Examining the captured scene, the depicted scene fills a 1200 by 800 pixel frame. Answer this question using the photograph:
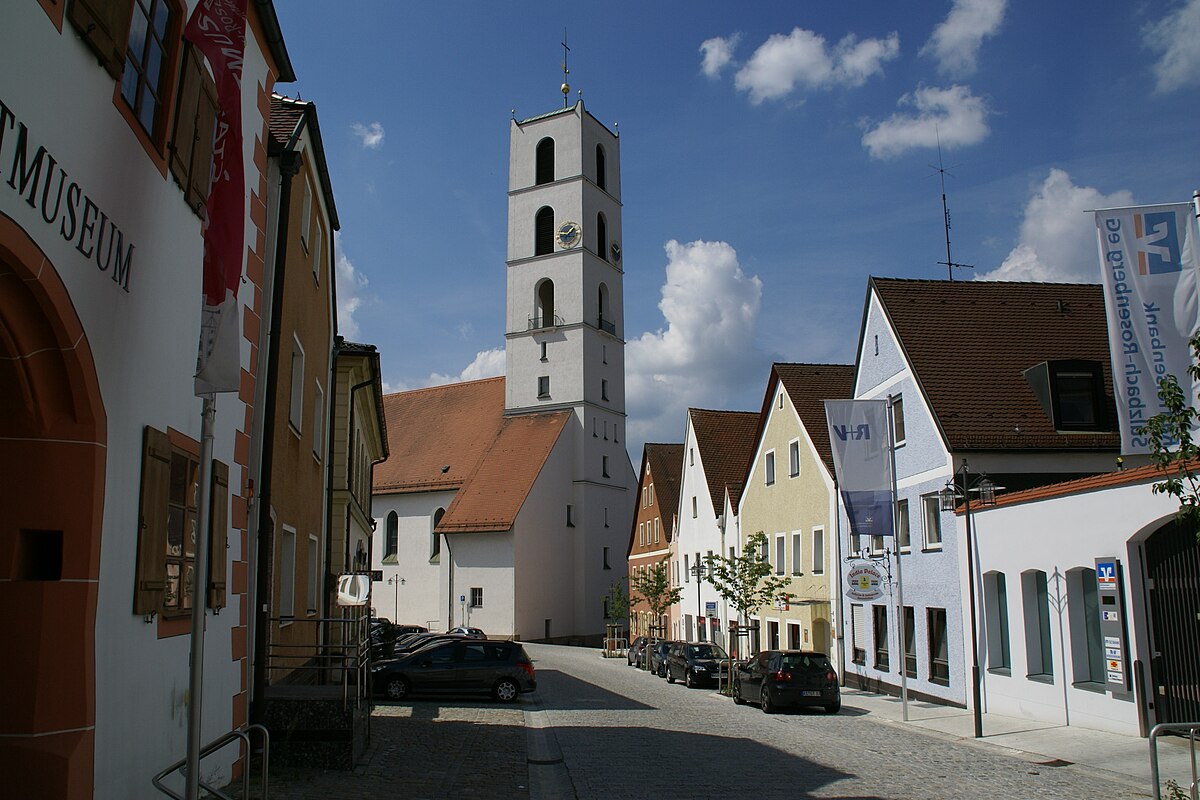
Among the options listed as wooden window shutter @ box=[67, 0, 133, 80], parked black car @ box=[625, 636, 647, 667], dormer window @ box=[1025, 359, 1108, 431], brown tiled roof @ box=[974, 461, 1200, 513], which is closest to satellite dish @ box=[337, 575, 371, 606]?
wooden window shutter @ box=[67, 0, 133, 80]

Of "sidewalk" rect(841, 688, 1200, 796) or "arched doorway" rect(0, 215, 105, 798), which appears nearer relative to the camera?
"arched doorway" rect(0, 215, 105, 798)

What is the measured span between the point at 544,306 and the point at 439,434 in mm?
12045

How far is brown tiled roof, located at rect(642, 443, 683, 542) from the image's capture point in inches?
2128

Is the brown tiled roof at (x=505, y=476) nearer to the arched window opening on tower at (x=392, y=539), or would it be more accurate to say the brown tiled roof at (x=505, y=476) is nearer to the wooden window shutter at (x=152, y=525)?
the arched window opening on tower at (x=392, y=539)

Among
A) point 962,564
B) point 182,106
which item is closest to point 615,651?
point 962,564

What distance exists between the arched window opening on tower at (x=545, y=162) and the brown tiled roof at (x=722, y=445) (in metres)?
25.9

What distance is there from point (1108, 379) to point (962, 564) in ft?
19.2

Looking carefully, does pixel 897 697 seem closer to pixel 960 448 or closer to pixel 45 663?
pixel 960 448

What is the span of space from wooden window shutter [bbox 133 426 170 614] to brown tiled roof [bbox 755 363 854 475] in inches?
965

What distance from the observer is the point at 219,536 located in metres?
9.47

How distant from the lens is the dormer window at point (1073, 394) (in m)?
22.7

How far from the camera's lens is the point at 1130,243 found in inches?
533

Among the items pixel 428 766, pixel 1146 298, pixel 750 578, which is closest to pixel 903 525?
pixel 750 578

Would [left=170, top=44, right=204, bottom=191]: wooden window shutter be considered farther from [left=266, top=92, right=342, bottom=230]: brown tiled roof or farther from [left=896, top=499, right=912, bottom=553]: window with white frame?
[left=896, top=499, right=912, bottom=553]: window with white frame
